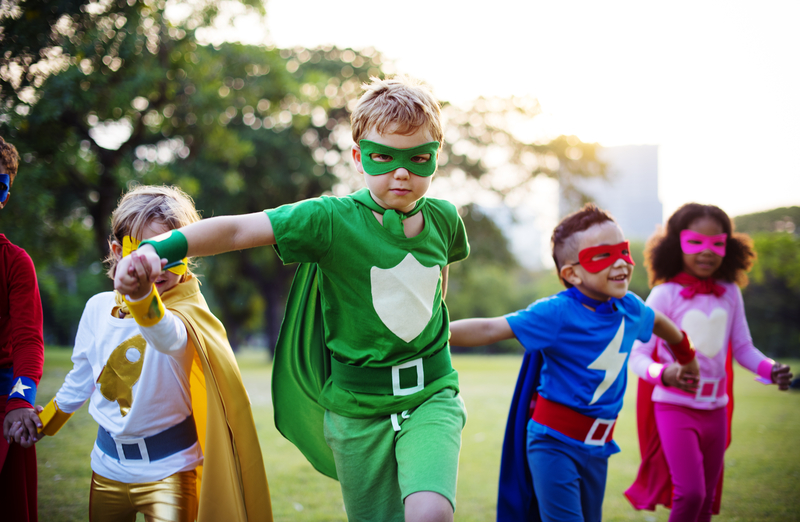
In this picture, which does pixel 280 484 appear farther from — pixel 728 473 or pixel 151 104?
pixel 151 104

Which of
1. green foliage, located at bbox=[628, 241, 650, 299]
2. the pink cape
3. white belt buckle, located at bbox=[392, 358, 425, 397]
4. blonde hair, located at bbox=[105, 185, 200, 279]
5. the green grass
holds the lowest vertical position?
green foliage, located at bbox=[628, 241, 650, 299]

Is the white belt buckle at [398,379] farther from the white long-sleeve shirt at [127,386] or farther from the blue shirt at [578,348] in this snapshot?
the white long-sleeve shirt at [127,386]

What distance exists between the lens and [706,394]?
397 cm

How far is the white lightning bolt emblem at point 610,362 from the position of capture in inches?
127

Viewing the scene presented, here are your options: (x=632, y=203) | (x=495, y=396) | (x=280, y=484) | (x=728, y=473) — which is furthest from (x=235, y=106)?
(x=632, y=203)

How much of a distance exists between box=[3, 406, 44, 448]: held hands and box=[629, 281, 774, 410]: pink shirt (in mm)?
3555

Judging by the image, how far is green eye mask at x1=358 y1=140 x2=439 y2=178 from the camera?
2488 millimetres

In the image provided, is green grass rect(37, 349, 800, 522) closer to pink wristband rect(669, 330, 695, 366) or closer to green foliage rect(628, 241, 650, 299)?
pink wristband rect(669, 330, 695, 366)

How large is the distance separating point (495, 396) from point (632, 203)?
29.0 metres

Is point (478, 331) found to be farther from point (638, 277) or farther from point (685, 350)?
point (638, 277)

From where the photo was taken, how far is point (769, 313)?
78.8ft

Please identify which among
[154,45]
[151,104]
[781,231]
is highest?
[154,45]

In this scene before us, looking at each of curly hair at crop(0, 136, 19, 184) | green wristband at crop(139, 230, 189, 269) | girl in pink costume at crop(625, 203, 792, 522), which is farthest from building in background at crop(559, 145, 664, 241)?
green wristband at crop(139, 230, 189, 269)

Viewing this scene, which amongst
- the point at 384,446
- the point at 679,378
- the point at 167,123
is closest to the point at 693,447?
the point at 679,378
